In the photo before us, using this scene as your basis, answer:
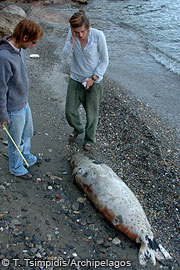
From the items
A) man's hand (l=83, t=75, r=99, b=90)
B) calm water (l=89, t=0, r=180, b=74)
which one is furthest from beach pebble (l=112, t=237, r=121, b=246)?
calm water (l=89, t=0, r=180, b=74)

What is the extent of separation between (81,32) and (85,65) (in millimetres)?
540

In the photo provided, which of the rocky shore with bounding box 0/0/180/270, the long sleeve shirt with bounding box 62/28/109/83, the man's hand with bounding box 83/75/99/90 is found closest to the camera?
the rocky shore with bounding box 0/0/180/270

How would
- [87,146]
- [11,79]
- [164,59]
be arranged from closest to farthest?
1. [11,79]
2. [87,146]
3. [164,59]

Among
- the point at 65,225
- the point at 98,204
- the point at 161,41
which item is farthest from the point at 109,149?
the point at 161,41

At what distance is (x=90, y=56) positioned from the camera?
4.14m

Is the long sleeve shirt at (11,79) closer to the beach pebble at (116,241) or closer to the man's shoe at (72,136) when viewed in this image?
the man's shoe at (72,136)

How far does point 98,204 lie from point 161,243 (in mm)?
941

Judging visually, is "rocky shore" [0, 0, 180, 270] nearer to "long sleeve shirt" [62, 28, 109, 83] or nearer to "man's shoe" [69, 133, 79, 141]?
"man's shoe" [69, 133, 79, 141]

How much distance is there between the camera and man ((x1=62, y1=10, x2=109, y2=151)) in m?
3.89

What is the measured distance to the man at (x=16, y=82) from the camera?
2.98 metres

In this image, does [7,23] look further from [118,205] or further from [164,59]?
[118,205]

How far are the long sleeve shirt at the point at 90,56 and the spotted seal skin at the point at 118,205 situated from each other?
136cm

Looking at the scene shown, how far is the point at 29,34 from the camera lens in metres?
2.99

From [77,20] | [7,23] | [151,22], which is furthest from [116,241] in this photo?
[151,22]
